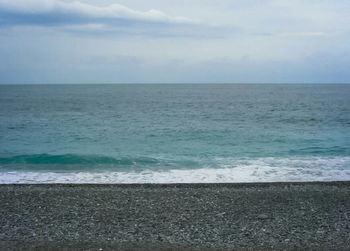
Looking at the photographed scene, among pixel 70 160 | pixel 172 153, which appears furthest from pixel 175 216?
pixel 172 153

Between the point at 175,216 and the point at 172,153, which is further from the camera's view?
the point at 172,153

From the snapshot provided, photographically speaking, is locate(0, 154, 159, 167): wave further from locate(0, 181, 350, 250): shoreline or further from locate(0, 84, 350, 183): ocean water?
locate(0, 181, 350, 250): shoreline

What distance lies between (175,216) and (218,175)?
7.48 m

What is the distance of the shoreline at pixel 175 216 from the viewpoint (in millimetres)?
8975

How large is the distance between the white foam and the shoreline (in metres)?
2.04

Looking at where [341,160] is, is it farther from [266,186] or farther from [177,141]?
[177,141]

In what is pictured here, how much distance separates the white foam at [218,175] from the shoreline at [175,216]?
2.04m

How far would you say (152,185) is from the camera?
48.6 ft

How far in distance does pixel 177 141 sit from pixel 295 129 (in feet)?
45.7

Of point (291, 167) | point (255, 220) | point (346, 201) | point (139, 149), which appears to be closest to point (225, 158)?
point (291, 167)

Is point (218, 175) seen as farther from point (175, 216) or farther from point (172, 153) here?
point (175, 216)

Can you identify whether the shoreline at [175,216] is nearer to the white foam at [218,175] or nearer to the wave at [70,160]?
the white foam at [218,175]

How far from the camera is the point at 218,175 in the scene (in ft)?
59.1

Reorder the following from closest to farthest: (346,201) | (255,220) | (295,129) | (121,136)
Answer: (255,220), (346,201), (121,136), (295,129)
